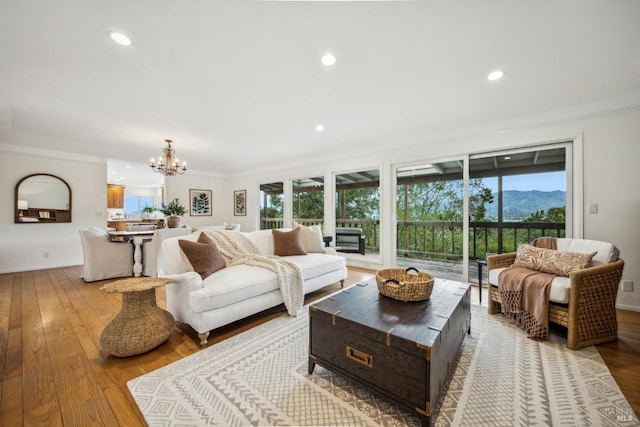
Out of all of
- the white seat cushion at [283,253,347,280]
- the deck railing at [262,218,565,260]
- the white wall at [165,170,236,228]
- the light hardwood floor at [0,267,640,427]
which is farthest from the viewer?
the white wall at [165,170,236,228]

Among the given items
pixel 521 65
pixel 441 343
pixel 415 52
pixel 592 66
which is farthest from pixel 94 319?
pixel 592 66

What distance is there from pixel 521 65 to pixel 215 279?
3.22m

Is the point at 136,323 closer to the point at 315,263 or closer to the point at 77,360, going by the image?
the point at 77,360

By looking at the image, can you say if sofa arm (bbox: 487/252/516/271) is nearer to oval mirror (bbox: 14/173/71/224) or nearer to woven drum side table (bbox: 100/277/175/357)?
woven drum side table (bbox: 100/277/175/357)

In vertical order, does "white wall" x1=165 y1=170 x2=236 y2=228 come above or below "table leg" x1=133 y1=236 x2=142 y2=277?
above

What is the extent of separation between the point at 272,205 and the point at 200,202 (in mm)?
2185

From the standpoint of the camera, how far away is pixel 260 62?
2084 mm

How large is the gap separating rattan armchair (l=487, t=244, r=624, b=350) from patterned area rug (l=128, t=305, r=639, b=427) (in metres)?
0.13

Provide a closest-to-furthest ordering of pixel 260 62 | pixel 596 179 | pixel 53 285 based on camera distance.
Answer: pixel 260 62 < pixel 596 179 < pixel 53 285

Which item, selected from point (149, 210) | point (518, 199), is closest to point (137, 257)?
point (149, 210)

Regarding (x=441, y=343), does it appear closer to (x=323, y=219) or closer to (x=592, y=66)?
(x=592, y=66)

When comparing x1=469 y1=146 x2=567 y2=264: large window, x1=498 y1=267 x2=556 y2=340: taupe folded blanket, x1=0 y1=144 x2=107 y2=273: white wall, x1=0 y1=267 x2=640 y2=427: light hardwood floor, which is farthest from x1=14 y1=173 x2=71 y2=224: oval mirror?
x1=469 y1=146 x2=567 y2=264: large window

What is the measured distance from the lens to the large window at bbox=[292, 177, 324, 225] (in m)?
5.53

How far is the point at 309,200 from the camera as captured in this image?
5.79 meters
